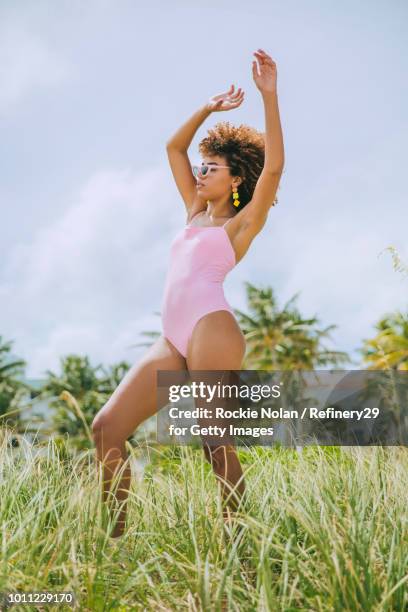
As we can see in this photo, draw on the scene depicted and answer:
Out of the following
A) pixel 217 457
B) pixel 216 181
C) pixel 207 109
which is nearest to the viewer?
pixel 217 457

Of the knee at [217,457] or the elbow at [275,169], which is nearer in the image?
the knee at [217,457]

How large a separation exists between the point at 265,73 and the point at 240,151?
0.45 metres

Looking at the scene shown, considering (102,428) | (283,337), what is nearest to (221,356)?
(102,428)

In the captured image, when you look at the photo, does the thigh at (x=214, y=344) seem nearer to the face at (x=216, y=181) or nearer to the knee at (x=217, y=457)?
the knee at (x=217, y=457)

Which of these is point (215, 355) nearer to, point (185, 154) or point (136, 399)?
point (136, 399)

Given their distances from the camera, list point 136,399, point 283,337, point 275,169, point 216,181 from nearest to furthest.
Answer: point 136,399 → point 275,169 → point 216,181 → point 283,337

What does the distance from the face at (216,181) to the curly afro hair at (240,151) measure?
0.04 m

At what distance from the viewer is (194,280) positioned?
341 cm

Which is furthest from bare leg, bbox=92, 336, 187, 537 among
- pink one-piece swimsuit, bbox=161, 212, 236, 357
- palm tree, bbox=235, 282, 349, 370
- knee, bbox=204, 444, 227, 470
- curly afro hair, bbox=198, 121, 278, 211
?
palm tree, bbox=235, 282, 349, 370

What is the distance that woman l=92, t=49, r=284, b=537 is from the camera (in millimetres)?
3271

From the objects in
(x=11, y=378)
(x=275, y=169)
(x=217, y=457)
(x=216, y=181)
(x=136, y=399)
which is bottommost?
(x=217, y=457)

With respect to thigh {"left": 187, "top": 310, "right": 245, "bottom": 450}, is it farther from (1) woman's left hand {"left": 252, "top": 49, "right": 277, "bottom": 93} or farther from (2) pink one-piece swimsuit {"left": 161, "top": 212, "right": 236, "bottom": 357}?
(1) woman's left hand {"left": 252, "top": 49, "right": 277, "bottom": 93}

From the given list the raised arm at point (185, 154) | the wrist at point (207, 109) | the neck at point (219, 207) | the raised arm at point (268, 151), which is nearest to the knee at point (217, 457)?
the raised arm at point (268, 151)

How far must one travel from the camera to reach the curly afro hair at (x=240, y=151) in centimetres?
379
